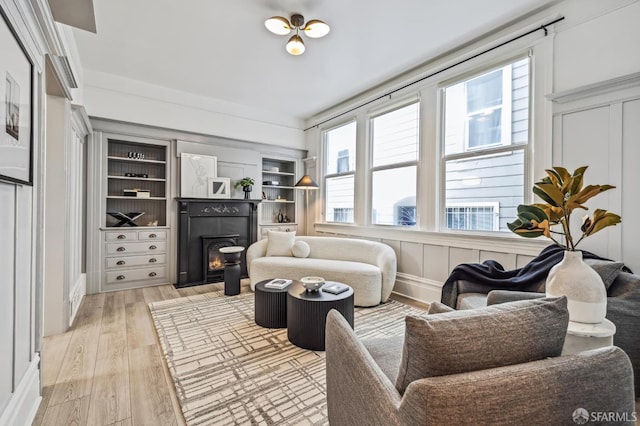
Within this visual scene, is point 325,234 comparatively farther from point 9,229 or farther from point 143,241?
point 9,229

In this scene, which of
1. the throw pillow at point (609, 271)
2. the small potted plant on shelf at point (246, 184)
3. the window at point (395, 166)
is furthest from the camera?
the small potted plant on shelf at point (246, 184)

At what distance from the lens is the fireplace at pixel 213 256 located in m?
4.54

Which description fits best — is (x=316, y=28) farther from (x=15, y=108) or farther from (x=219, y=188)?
(x=219, y=188)

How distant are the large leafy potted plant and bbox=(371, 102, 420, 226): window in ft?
7.94

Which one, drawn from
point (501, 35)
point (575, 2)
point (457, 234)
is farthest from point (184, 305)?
point (575, 2)

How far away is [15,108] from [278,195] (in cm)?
462

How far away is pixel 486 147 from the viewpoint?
10.1ft

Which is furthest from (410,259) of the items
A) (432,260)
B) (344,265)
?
(344,265)

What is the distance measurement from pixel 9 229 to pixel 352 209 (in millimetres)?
3958

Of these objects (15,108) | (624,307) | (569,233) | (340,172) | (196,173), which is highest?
(340,172)

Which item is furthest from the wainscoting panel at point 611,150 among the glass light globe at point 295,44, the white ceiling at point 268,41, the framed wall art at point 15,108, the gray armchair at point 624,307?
the framed wall art at point 15,108

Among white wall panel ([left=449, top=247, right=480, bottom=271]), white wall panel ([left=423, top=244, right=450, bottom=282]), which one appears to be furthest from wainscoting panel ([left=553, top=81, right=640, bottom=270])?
white wall panel ([left=423, top=244, right=450, bottom=282])

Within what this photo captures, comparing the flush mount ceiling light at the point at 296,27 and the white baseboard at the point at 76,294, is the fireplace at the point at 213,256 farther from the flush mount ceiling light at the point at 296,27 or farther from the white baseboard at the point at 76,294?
the flush mount ceiling light at the point at 296,27

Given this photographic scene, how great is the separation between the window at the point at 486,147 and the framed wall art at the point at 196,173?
11.4ft
